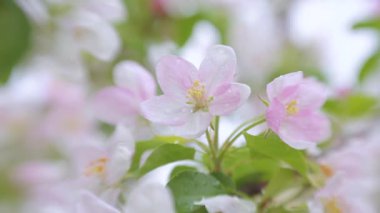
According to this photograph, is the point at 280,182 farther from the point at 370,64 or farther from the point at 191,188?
the point at 370,64

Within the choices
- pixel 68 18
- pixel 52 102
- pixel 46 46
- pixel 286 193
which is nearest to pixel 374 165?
pixel 286 193

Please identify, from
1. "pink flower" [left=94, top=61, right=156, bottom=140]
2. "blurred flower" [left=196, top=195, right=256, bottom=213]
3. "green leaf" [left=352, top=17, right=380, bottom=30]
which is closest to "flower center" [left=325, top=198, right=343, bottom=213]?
"blurred flower" [left=196, top=195, right=256, bottom=213]

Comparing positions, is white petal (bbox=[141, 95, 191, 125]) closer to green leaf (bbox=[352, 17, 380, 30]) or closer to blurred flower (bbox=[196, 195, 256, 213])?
blurred flower (bbox=[196, 195, 256, 213])

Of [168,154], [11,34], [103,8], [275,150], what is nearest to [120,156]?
[168,154]

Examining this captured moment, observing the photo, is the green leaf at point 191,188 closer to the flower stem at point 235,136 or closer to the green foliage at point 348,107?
the flower stem at point 235,136

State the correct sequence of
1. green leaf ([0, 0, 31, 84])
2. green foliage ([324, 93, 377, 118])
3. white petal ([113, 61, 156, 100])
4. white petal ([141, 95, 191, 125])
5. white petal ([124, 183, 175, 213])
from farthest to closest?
green foliage ([324, 93, 377, 118]) → green leaf ([0, 0, 31, 84]) → white petal ([113, 61, 156, 100]) → white petal ([141, 95, 191, 125]) → white petal ([124, 183, 175, 213])

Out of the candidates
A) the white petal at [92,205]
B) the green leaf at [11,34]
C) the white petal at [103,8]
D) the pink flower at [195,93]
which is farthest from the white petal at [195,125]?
the green leaf at [11,34]

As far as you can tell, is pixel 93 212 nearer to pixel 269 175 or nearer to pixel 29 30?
pixel 269 175
